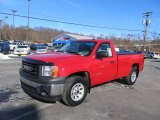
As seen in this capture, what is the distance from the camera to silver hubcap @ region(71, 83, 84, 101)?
20.4ft

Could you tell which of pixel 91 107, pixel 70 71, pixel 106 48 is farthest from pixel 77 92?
pixel 106 48

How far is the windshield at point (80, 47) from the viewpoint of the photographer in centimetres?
703

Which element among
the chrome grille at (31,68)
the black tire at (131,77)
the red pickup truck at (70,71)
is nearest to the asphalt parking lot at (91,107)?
the red pickup truck at (70,71)

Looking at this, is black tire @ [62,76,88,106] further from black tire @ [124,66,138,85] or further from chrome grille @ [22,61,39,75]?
black tire @ [124,66,138,85]

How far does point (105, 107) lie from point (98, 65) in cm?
135

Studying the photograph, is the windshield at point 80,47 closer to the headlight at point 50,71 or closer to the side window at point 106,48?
the side window at point 106,48

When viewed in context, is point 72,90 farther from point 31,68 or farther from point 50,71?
point 31,68

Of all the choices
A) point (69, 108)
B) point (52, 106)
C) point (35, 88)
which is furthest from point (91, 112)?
point (35, 88)

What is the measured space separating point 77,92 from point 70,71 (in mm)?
767

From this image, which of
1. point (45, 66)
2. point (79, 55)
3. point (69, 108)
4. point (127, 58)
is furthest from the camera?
point (127, 58)

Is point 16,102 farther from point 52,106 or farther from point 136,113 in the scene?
point 136,113

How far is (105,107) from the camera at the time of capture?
635cm

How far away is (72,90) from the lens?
6168 millimetres

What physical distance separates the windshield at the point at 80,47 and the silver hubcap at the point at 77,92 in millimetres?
1055
